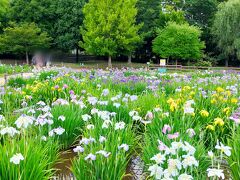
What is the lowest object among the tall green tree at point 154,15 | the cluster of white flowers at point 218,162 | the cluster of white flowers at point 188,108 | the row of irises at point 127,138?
the row of irises at point 127,138

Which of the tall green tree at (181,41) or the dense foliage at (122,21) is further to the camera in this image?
the tall green tree at (181,41)

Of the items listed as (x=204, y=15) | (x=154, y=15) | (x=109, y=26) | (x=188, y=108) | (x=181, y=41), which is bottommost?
(x=188, y=108)

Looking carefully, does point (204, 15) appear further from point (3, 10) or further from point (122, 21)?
point (3, 10)

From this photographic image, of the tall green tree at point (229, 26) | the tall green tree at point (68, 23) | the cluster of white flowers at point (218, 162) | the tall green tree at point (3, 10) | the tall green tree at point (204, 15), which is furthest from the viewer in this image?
the tall green tree at point (204, 15)

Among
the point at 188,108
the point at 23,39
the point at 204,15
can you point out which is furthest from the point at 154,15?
the point at 188,108

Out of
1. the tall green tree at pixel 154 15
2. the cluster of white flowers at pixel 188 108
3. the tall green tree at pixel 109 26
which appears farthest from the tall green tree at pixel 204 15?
the cluster of white flowers at pixel 188 108

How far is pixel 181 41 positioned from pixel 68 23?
12.3 meters

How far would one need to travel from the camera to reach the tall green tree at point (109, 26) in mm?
29047

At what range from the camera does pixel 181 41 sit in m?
30.3

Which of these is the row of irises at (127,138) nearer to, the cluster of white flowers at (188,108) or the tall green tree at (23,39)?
the cluster of white flowers at (188,108)

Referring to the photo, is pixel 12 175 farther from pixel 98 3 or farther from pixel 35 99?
pixel 98 3

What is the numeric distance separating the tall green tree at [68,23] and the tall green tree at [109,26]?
344 cm

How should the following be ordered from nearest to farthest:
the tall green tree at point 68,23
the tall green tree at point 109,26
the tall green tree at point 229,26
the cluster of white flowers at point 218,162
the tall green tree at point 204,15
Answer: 1. the cluster of white flowers at point 218,162
2. the tall green tree at point 109,26
3. the tall green tree at point 229,26
4. the tall green tree at point 68,23
5. the tall green tree at point 204,15

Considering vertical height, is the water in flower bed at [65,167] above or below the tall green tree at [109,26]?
below
